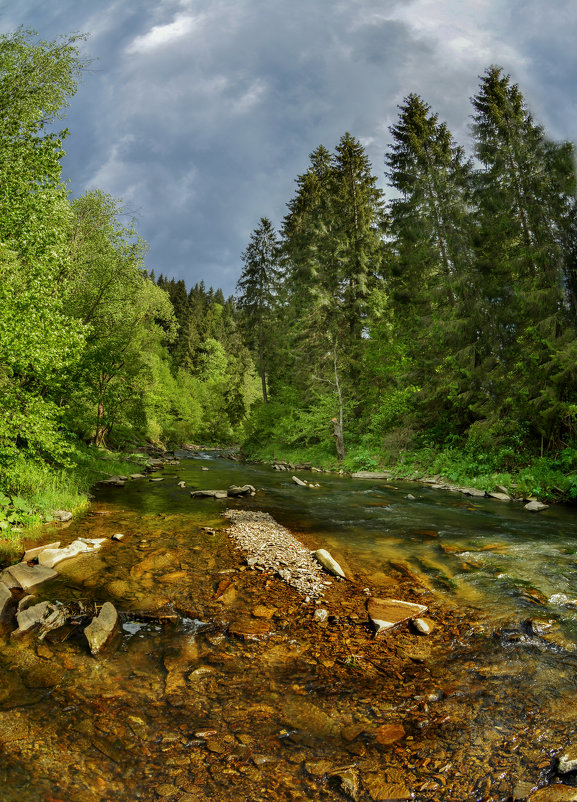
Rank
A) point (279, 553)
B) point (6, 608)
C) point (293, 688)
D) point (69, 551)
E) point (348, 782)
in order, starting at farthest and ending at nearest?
point (279, 553), point (69, 551), point (6, 608), point (293, 688), point (348, 782)

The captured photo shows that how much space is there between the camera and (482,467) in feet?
54.2

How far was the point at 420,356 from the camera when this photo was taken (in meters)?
24.1

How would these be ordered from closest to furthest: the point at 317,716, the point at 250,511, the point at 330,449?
the point at 317,716 < the point at 250,511 < the point at 330,449

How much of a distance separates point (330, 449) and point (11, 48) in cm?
2400

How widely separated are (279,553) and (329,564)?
1.18 metres

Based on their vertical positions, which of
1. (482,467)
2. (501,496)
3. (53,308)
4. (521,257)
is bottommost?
(501,496)

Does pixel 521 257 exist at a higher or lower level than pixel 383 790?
higher

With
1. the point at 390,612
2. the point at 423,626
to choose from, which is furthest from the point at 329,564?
the point at 423,626

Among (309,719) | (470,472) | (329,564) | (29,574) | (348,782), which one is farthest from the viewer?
(470,472)

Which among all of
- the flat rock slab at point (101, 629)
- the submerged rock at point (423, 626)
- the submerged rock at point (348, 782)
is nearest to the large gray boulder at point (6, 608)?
the flat rock slab at point (101, 629)

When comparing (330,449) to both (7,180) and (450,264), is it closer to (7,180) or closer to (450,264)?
(450,264)

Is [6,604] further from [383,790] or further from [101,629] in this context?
[383,790]

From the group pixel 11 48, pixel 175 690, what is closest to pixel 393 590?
pixel 175 690

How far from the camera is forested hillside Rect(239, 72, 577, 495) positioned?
15.2 m
